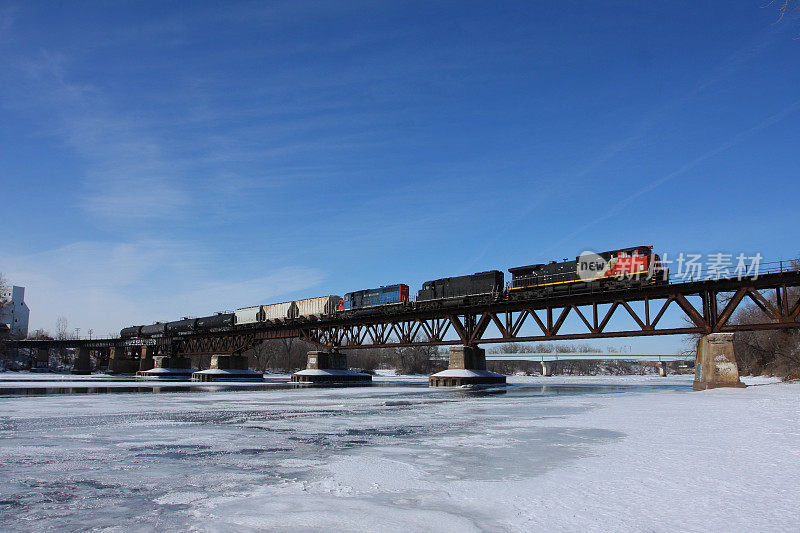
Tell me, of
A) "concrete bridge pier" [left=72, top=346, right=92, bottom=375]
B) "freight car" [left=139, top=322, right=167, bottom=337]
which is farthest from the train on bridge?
"concrete bridge pier" [left=72, top=346, right=92, bottom=375]

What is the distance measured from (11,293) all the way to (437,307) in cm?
18085

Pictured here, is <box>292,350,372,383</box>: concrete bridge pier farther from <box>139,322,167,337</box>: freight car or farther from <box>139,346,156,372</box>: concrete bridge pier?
<box>139,346,156,372</box>: concrete bridge pier

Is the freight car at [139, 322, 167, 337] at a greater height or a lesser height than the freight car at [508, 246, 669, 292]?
lesser

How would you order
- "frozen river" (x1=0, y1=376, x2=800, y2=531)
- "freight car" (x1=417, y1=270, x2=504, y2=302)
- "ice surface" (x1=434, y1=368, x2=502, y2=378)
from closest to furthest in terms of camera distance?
"frozen river" (x1=0, y1=376, x2=800, y2=531), "freight car" (x1=417, y1=270, x2=504, y2=302), "ice surface" (x1=434, y1=368, x2=502, y2=378)

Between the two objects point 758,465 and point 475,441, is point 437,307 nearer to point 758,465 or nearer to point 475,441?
point 475,441

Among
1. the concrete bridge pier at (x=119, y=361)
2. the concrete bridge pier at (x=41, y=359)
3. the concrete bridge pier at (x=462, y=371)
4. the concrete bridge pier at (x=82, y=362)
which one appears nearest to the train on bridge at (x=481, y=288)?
the concrete bridge pier at (x=462, y=371)

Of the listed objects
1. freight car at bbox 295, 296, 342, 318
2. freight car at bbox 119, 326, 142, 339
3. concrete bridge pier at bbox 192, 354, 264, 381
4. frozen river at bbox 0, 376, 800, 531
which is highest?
freight car at bbox 295, 296, 342, 318

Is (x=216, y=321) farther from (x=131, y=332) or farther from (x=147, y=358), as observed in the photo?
(x=131, y=332)

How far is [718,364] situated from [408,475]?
31.8 m

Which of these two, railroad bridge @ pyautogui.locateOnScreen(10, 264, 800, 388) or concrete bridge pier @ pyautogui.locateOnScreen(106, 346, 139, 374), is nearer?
railroad bridge @ pyautogui.locateOnScreen(10, 264, 800, 388)

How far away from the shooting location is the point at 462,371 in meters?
51.6

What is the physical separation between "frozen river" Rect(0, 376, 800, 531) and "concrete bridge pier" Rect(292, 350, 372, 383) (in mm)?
49460

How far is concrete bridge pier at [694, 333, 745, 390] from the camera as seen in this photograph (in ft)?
107

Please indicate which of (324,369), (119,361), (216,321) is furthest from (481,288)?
(119,361)
